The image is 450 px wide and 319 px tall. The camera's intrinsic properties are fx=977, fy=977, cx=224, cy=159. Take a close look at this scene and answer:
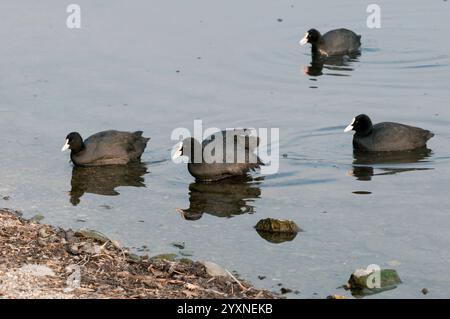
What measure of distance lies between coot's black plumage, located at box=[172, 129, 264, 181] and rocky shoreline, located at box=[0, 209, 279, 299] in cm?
255

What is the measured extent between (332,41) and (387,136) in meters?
5.04

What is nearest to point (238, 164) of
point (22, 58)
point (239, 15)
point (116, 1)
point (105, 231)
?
point (105, 231)

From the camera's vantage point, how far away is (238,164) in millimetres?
11273

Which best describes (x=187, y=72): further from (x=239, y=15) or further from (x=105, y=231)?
(x=105, y=231)

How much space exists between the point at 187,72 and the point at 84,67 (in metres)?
1.65

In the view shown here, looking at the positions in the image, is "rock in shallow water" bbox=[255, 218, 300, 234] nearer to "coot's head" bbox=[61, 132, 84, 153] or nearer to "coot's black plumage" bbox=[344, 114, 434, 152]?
"coot's black plumage" bbox=[344, 114, 434, 152]

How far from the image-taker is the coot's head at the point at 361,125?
12.3 meters

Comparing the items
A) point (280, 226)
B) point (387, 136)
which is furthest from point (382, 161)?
point (280, 226)

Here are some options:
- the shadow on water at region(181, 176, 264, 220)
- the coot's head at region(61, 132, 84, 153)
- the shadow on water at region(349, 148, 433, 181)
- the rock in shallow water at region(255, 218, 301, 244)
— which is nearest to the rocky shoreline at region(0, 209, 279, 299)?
the rock in shallow water at region(255, 218, 301, 244)

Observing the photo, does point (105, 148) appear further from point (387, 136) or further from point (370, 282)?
point (370, 282)

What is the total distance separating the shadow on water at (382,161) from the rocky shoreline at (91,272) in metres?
3.66

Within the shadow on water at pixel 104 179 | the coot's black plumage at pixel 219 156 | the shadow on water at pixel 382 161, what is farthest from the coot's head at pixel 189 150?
the shadow on water at pixel 382 161

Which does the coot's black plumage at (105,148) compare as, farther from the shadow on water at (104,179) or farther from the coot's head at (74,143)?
the shadow on water at (104,179)

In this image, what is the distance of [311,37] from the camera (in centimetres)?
1677
